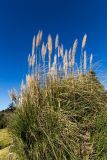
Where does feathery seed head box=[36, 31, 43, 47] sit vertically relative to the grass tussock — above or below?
above

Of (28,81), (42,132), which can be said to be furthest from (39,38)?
(42,132)

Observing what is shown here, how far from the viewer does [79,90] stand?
530cm

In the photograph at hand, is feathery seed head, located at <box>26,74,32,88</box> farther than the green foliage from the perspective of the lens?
Yes

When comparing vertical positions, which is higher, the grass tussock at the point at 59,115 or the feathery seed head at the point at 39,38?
the feathery seed head at the point at 39,38

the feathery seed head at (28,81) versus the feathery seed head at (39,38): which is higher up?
the feathery seed head at (39,38)

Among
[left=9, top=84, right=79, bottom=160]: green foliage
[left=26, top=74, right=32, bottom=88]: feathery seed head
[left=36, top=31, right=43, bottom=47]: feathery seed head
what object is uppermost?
[left=36, top=31, right=43, bottom=47]: feathery seed head

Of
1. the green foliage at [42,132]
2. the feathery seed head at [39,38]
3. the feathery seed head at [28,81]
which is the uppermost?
the feathery seed head at [39,38]

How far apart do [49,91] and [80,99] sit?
0.52 m

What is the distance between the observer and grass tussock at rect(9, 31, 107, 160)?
15.6 feet

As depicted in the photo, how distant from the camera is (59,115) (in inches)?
190

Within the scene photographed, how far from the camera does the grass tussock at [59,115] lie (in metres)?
4.75

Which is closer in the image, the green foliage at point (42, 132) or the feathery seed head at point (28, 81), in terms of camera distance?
the green foliage at point (42, 132)

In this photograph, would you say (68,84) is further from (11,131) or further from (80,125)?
(11,131)

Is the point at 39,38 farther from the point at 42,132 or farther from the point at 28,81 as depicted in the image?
the point at 42,132
